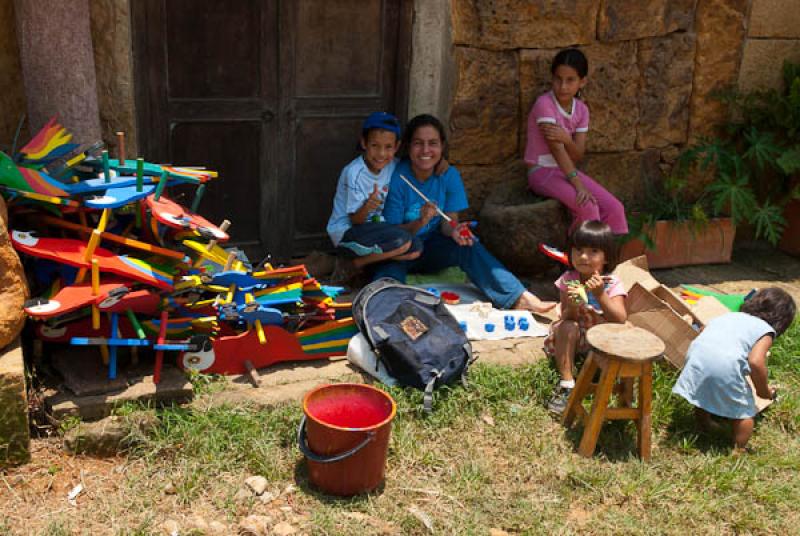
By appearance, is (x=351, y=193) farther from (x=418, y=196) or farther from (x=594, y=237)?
(x=594, y=237)

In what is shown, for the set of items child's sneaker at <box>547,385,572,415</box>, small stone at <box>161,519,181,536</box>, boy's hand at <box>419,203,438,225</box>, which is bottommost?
small stone at <box>161,519,181,536</box>

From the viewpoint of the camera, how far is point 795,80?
572cm

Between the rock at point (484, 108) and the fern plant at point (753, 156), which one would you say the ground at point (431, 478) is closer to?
the rock at point (484, 108)

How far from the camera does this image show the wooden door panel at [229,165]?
4.79 m

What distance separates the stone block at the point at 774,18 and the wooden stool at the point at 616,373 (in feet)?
11.2

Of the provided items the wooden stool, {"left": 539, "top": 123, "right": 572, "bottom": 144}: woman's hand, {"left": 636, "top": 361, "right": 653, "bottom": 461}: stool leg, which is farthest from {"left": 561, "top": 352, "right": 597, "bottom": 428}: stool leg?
{"left": 539, "top": 123, "right": 572, "bottom": 144}: woman's hand

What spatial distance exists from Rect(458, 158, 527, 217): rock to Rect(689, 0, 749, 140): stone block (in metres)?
1.45

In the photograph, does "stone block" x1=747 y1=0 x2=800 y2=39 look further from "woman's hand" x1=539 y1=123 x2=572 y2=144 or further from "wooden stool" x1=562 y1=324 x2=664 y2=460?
"wooden stool" x1=562 y1=324 x2=664 y2=460

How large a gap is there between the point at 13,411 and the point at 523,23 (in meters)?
3.71

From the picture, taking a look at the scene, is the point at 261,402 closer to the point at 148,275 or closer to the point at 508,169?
the point at 148,275

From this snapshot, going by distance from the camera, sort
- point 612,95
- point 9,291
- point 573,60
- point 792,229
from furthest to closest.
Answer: point 792,229 < point 612,95 < point 573,60 < point 9,291

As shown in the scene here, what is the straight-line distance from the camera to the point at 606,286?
3896 mm

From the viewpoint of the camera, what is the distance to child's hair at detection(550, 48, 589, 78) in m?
5.09

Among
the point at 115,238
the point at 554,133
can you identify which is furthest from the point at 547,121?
the point at 115,238
